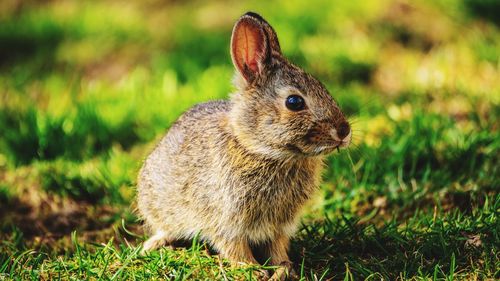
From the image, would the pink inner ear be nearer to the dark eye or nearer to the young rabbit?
the young rabbit

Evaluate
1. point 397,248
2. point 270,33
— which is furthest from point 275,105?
point 397,248

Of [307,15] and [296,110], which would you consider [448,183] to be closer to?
[296,110]

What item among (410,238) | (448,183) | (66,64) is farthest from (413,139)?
(66,64)

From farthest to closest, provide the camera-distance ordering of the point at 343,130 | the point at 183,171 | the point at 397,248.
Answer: the point at 183,171 < the point at 397,248 < the point at 343,130

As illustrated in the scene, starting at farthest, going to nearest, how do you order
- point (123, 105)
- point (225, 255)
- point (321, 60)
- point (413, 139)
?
point (321, 60)
point (123, 105)
point (413, 139)
point (225, 255)

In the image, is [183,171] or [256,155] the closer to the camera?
[256,155]

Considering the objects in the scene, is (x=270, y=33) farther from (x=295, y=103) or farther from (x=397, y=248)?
(x=397, y=248)
